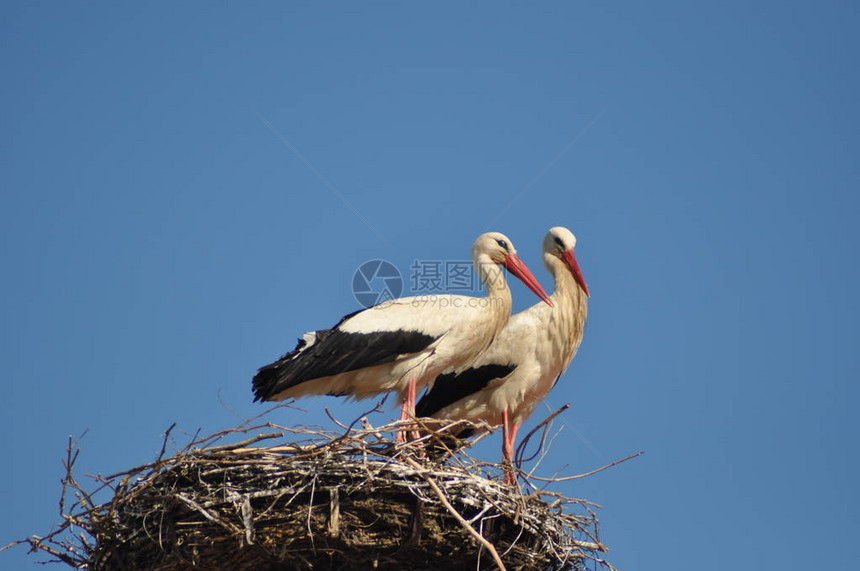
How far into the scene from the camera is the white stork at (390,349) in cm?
682

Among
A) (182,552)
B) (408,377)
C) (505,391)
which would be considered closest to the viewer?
(182,552)

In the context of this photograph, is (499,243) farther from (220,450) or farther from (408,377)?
(220,450)

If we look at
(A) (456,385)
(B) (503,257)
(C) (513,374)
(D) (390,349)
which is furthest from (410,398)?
(B) (503,257)

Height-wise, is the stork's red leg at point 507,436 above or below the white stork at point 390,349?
below

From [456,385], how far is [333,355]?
4.51ft

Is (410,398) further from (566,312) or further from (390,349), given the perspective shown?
(566,312)

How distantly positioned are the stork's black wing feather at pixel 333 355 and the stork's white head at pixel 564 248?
68.1 inches

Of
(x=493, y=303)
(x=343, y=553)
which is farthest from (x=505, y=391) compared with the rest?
(x=343, y=553)

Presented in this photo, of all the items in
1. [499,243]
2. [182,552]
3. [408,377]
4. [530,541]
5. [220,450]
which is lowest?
[530,541]

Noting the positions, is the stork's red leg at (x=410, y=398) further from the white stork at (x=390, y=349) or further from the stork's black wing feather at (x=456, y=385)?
the stork's black wing feather at (x=456, y=385)

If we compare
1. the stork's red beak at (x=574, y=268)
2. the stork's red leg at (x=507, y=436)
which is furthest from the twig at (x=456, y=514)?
the stork's red beak at (x=574, y=268)

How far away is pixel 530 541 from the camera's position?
18.4ft

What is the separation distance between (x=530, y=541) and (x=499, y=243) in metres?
2.79

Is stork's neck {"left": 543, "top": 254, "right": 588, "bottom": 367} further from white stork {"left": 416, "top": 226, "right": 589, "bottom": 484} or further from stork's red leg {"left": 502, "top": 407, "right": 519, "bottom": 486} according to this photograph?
stork's red leg {"left": 502, "top": 407, "right": 519, "bottom": 486}
